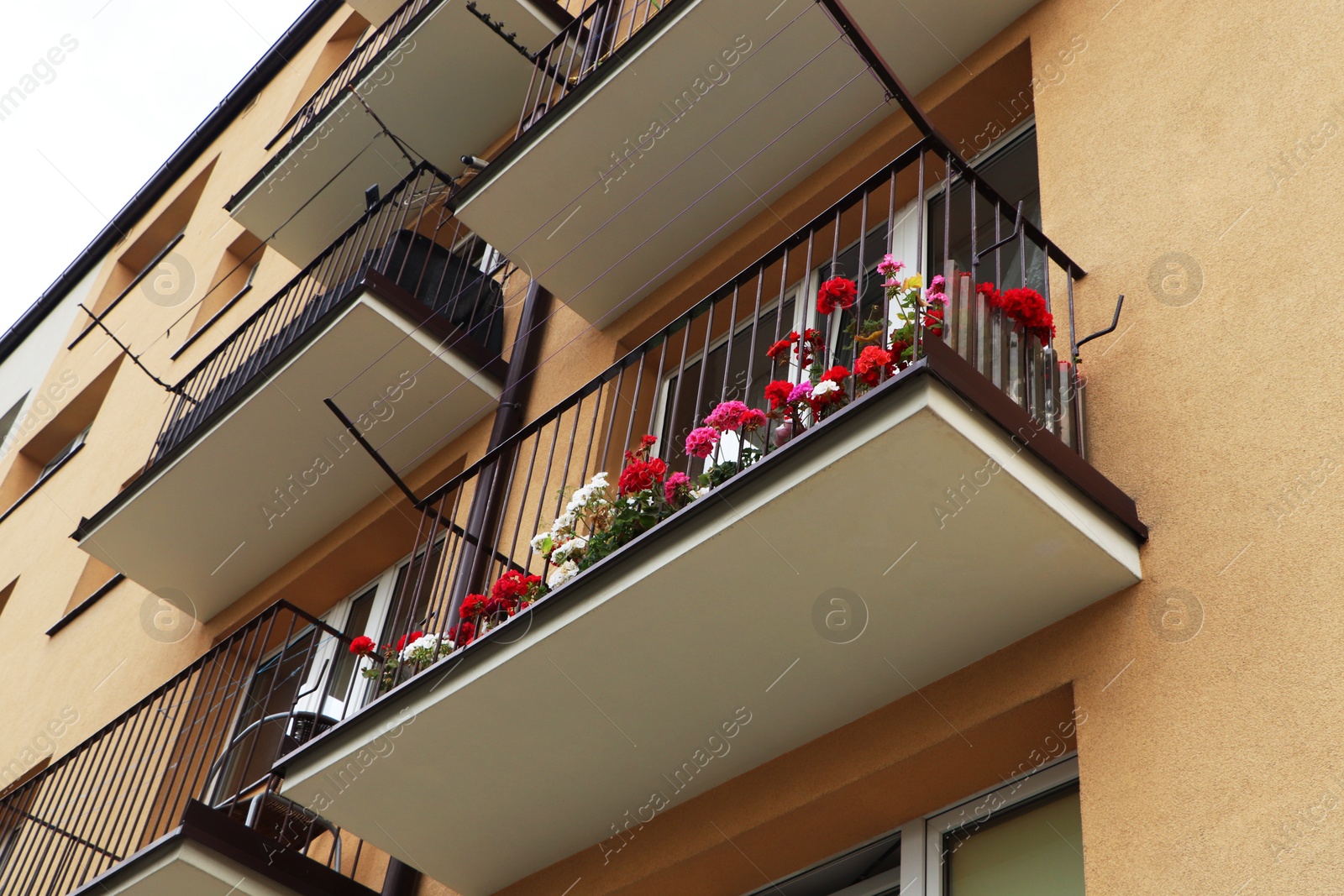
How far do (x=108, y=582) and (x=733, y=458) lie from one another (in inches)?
334

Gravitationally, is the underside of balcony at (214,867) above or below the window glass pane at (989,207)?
below

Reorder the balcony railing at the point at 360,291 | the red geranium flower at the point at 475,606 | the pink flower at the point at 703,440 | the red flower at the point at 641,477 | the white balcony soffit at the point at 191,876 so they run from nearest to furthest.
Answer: the pink flower at the point at 703,440, the red flower at the point at 641,477, the red geranium flower at the point at 475,606, the white balcony soffit at the point at 191,876, the balcony railing at the point at 360,291

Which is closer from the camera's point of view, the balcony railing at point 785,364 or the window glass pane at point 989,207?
the balcony railing at point 785,364

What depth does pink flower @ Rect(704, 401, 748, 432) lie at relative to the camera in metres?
5.59

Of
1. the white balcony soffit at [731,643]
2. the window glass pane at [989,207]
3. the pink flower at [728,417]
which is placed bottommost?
the white balcony soffit at [731,643]

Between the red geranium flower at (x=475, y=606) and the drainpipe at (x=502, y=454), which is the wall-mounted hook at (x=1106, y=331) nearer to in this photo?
the red geranium flower at (x=475, y=606)

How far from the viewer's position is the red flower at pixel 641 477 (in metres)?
5.83

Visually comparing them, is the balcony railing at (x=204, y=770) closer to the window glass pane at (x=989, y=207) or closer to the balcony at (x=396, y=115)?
the window glass pane at (x=989, y=207)

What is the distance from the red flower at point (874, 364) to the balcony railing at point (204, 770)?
408 centimetres

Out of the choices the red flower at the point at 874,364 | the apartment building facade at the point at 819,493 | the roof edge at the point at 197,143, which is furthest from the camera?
the roof edge at the point at 197,143

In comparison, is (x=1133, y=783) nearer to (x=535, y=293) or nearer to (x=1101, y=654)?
(x=1101, y=654)

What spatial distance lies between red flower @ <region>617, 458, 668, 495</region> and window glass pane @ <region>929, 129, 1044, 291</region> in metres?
2.08

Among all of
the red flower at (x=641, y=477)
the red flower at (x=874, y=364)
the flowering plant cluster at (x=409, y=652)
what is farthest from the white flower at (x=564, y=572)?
the red flower at (x=874, y=364)

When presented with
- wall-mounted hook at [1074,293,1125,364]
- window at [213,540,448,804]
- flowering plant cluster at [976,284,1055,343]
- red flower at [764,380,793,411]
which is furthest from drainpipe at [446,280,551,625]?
wall-mounted hook at [1074,293,1125,364]
